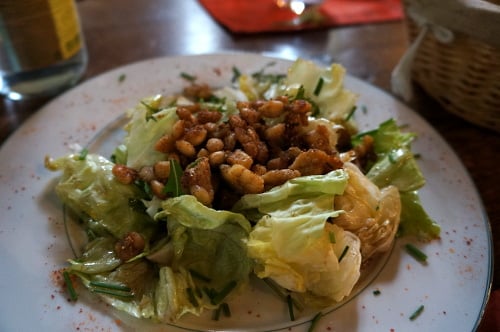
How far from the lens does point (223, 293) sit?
0.95 metres

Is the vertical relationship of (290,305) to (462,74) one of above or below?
below

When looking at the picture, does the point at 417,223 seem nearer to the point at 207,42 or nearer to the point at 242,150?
the point at 242,150

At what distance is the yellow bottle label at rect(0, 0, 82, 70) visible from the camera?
131 centimetres

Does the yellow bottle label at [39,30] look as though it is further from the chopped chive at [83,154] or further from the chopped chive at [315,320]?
the chopped chive at [315,320]

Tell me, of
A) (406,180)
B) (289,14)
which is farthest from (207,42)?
(406,180)

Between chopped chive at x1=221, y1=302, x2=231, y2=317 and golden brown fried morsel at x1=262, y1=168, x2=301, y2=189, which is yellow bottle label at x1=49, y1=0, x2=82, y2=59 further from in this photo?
chopped chive at x1=221, y1=302, x2=231, y2=317

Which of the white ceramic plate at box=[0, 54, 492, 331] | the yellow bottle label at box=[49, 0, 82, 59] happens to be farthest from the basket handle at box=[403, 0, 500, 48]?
the yellow bottle label at box=[49, 0, 82, 59]

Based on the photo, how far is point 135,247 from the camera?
0.99 metres

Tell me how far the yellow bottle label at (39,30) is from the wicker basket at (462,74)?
42.2 inches

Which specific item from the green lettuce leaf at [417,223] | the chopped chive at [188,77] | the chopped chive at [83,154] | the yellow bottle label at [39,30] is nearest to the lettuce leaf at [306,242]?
the green lettuce leaf at [417,223]

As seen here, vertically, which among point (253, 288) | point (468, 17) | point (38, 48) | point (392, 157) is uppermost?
point (468, 17)

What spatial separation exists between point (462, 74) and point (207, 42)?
99cm

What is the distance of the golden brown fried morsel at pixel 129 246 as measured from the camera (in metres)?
0.98

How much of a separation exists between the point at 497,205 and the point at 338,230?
549 millimetres
